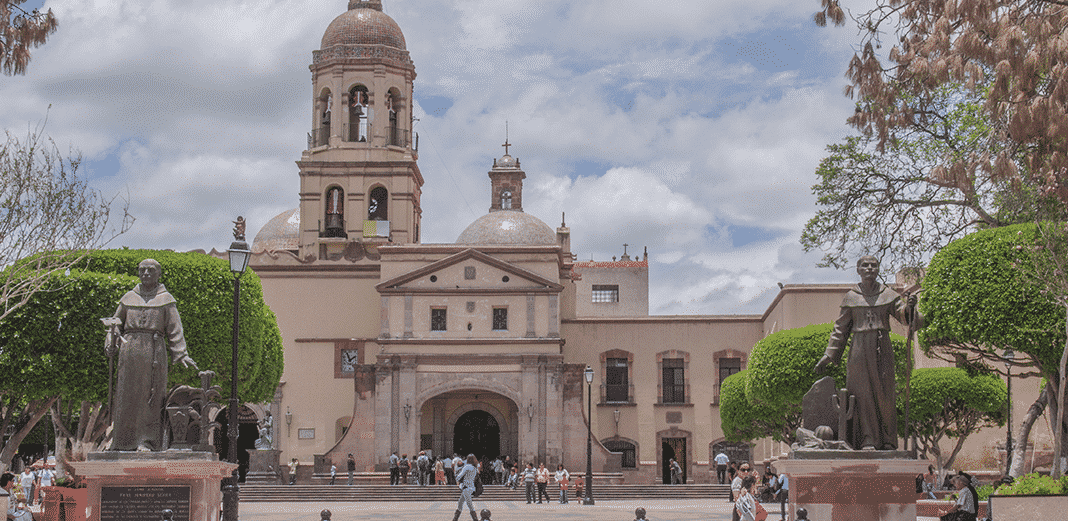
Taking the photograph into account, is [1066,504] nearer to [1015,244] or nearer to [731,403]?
[1015,244]

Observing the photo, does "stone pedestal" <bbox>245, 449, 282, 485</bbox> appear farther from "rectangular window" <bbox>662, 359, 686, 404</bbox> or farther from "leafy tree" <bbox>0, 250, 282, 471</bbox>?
"rectangular window" <bbox>662, 359, 686, 404</bbox>

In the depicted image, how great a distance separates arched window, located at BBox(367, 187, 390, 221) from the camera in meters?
47.4

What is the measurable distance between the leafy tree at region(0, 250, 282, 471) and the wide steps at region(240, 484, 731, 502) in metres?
5.93

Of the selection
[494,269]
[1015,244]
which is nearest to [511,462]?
[494,269]

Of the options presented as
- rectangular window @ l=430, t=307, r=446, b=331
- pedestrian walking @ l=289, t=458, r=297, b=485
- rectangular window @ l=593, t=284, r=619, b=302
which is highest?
rectangular window @ l=593, t=284, r=619, b=302

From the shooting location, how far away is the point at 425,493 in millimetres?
36281

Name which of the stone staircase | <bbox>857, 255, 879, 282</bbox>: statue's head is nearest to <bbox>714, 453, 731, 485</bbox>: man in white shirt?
the stone staircase

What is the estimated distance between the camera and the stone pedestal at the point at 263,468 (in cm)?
3891

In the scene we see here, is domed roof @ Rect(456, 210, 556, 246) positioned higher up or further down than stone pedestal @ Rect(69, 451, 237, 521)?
higher up

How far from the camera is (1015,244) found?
20.8 m

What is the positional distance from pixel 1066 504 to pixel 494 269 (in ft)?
101

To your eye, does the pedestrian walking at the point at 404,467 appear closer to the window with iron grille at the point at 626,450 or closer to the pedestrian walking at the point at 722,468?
the window with iron grille at the point at 626,450

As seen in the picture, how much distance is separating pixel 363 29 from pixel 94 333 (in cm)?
2583

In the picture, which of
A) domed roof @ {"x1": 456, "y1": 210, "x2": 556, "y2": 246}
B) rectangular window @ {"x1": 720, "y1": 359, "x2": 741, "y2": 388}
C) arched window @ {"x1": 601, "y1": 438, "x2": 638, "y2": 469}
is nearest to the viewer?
arched window @ {"x1": 601, "y1": 438, "x2": 638, "y2": 469}
